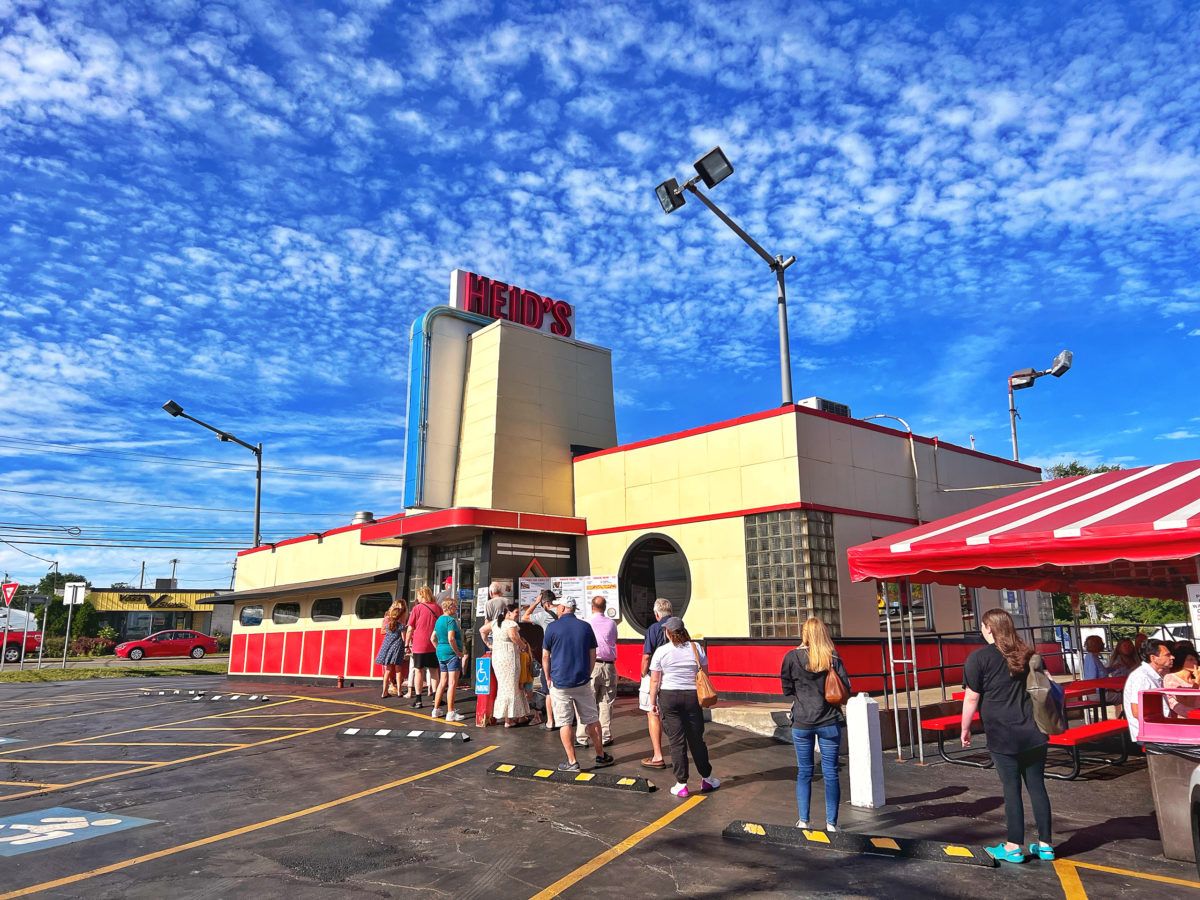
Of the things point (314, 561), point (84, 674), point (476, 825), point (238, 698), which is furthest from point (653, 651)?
point (84, 674)

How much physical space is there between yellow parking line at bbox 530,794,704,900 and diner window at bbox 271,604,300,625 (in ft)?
Answer: 59.7

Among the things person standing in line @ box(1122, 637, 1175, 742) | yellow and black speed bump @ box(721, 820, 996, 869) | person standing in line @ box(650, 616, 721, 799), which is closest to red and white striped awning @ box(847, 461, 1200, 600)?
person standing in line @ box(1122, 637, 1175, 742)

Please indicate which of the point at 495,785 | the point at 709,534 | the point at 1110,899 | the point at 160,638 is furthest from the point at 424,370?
the point at 160,638

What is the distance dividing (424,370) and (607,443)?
15.3 feet

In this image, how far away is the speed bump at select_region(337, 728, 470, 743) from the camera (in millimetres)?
10617

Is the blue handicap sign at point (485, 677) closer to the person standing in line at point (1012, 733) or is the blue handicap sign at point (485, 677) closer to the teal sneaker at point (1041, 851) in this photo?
the person standing in line at point (1012, 733)

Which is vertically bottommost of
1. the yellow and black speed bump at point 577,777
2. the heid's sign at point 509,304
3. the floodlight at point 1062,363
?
the yellow and black speed bump at point 577,777

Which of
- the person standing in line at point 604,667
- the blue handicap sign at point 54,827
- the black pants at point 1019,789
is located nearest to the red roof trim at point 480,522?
the person standing in line at point 604,667

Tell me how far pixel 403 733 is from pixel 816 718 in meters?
6.63

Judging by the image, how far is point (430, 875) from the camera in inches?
215

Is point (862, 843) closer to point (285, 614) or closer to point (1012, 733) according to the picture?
point (1012, 733)

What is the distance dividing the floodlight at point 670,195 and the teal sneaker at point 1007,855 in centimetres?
900

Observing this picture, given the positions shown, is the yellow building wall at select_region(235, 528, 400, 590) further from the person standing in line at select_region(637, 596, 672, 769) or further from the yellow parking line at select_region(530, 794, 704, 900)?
the yellow parking line at select_region(530, 794, 704, 900)

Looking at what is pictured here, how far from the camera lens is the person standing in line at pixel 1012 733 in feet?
18.6
